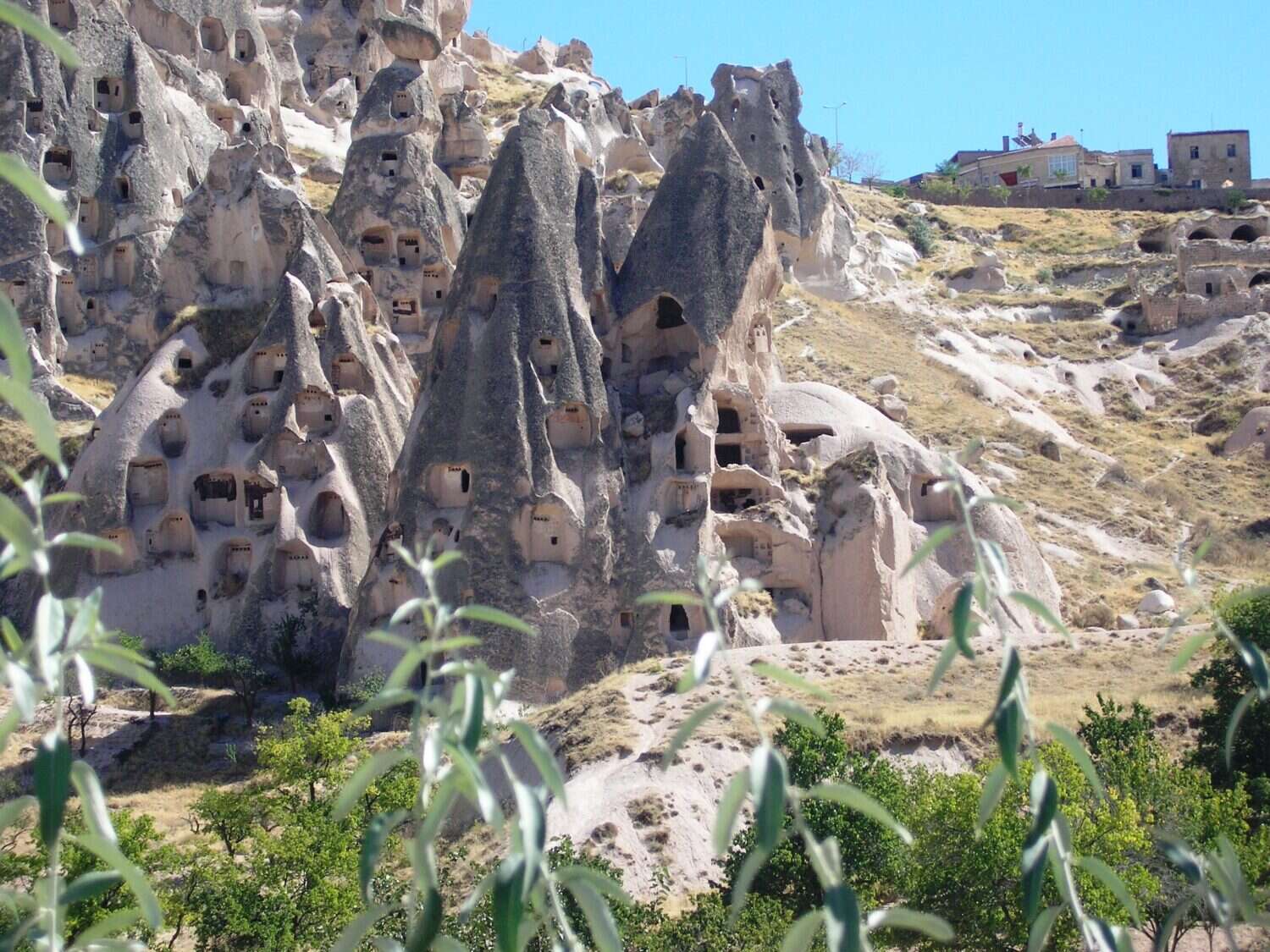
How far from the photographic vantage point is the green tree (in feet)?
80.9

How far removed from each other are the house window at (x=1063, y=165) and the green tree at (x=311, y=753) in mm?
69609

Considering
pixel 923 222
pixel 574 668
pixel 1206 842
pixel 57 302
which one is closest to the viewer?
pixel 1206 842

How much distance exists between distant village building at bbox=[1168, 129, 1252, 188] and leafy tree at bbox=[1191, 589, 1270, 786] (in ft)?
195

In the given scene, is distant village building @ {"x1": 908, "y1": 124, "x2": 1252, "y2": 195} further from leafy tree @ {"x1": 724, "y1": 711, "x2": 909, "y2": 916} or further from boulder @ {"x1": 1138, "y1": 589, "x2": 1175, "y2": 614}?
leafy tree @ {"x1": 724, "y1": 711, "x2": 909, "y2": 916}

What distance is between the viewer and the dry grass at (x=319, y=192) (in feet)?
181

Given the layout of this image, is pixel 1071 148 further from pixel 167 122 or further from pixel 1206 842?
pixel 1206 842

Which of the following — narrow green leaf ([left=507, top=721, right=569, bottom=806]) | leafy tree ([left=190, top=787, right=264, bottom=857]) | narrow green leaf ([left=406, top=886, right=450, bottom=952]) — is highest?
narrow green leaf ([left=507, top=721, right=569, bottom=806])

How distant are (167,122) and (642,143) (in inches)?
809

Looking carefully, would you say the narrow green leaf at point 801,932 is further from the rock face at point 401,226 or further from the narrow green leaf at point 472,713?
the rock face at point 401,226

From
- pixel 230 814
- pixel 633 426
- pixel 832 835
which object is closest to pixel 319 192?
pixel 633 426

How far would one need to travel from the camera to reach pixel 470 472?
3181 cm

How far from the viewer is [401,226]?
44.9 meters

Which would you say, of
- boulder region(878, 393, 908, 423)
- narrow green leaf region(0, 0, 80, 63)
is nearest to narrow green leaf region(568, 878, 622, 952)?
narrow green leaf region(0, 0, 80, 63)

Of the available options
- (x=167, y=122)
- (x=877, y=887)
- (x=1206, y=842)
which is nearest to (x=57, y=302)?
(x=167, y=122)
